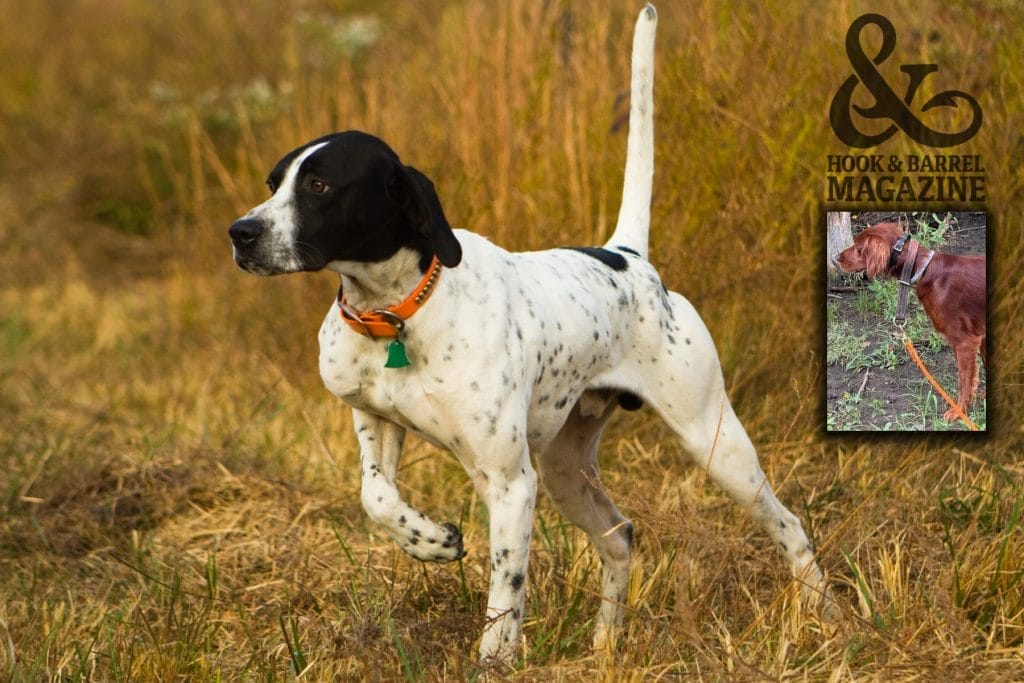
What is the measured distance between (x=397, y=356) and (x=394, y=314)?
105 millimetres

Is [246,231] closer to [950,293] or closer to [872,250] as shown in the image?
[872,250]

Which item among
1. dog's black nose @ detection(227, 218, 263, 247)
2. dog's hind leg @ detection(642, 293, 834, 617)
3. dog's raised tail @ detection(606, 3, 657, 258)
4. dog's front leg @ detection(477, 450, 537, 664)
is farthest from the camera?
dog's raised tail @ detection(606, 3, 657, 258)

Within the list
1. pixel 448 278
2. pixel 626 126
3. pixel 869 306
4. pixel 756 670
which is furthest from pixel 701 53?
pixel 756 670

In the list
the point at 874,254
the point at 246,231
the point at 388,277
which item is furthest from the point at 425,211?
the point at 874,254

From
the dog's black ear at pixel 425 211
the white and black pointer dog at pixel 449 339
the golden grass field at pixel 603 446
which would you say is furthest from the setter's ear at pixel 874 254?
the dog's black ear at pixel 425 211

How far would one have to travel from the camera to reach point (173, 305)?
8430mm

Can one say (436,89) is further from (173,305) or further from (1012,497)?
(1012,497)

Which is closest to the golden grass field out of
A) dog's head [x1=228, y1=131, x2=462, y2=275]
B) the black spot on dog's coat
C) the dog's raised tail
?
the black spot on dog's coat

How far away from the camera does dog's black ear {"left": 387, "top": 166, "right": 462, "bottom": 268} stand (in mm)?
3334

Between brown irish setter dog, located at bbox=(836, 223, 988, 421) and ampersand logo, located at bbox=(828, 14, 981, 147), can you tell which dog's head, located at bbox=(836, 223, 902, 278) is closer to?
brown irish setter dog, located at bbox=(836, 223, 988, 421)

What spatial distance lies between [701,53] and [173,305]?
416 cm

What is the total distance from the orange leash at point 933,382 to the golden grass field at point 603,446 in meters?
0.08

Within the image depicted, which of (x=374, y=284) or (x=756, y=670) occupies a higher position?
(x=374, y=284)

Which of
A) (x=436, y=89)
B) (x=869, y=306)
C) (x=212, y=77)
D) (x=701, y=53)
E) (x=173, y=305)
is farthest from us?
(x=212, y=77)
